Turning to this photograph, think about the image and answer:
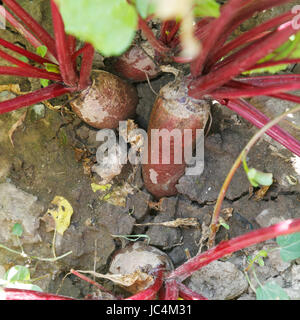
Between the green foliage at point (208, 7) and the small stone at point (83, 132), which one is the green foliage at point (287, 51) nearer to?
the green foliage at point (208, 7)

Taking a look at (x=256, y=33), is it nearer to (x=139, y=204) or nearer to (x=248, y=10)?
(x=248, y=10)

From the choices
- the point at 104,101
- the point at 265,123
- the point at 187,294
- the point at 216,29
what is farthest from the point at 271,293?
the point at 104,101

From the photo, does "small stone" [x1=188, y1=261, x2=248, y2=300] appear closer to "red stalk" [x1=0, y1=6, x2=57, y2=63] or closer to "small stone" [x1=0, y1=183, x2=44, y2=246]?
"small stone" [x1=0, y1=183, x2=44, y2=246]

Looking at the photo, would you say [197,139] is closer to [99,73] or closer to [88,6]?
[99,73]

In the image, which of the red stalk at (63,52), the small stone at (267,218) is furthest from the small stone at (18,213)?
the small stone at (267,218)

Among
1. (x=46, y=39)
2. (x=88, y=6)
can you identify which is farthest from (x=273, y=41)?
(x=46, y=39)
